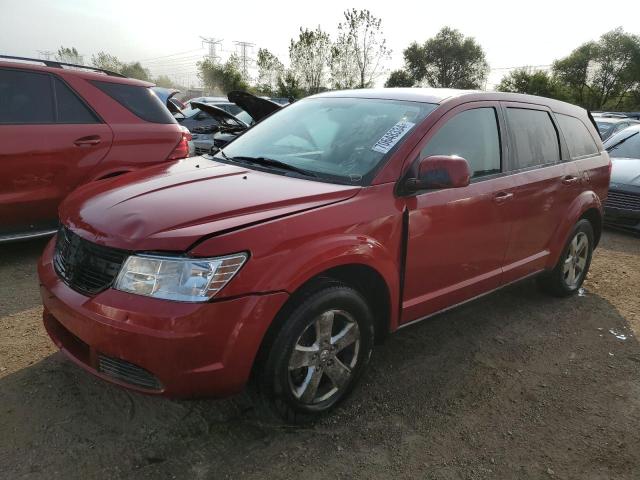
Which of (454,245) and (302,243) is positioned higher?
(302,243)

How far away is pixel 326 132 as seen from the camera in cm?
328

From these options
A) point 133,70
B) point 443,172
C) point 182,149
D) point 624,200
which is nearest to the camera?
point 443,172

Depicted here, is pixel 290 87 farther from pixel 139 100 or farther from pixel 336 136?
pixel 336 136

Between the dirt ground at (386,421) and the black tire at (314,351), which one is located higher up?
the black tire at (314,351)

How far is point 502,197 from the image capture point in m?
3.40

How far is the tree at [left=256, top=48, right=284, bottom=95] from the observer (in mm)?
43469

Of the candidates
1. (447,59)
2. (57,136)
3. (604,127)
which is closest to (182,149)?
(57,136)

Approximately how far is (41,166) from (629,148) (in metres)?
8.41

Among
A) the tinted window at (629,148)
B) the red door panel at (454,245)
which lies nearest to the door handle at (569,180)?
the red door panel at (454,245)

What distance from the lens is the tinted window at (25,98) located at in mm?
4480

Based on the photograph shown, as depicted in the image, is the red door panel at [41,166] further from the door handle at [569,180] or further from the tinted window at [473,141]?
the door handle at [569,180]

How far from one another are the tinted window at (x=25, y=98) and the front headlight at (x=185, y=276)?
320 cm

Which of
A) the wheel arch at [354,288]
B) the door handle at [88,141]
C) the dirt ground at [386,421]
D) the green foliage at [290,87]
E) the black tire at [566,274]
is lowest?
the dirt ground at [386,421]

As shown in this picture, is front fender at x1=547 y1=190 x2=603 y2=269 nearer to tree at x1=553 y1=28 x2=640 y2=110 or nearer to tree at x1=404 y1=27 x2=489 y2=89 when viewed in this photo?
tree at x1=553 y1=28 x2=640 y2=110
